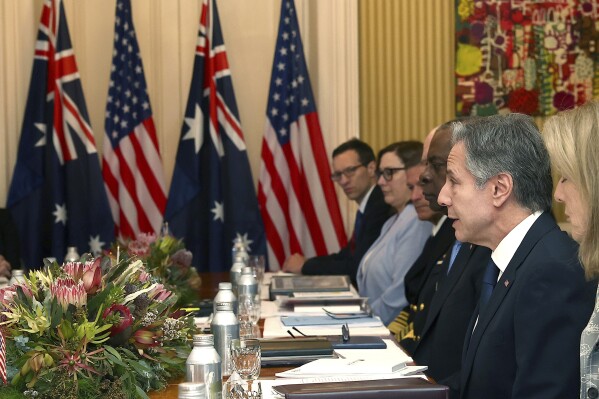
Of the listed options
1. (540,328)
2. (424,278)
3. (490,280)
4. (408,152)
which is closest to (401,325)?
(424,278)

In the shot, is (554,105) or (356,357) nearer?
(356,357)

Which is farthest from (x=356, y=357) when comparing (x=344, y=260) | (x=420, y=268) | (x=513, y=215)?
(x=344, y=260)

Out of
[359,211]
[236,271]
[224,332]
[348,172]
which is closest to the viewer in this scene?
[224,332]

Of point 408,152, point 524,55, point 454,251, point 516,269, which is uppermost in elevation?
point 524,55

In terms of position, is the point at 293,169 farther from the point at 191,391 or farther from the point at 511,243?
the point at 191,391

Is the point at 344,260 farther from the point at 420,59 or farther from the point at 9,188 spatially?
the point at 9,188

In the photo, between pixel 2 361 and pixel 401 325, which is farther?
pixel 401 325

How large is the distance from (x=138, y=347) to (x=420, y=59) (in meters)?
5.60

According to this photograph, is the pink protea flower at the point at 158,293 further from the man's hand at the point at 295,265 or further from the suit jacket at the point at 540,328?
the man's hand at the point at 295,265

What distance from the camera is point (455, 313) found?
10.6 feet

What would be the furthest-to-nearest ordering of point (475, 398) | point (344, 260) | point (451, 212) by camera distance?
point (344, 260)
point (451, 212)
point (475, 398)

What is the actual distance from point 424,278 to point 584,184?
2186mm

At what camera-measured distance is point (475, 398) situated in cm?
252

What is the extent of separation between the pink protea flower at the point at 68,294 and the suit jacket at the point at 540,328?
998 mm
